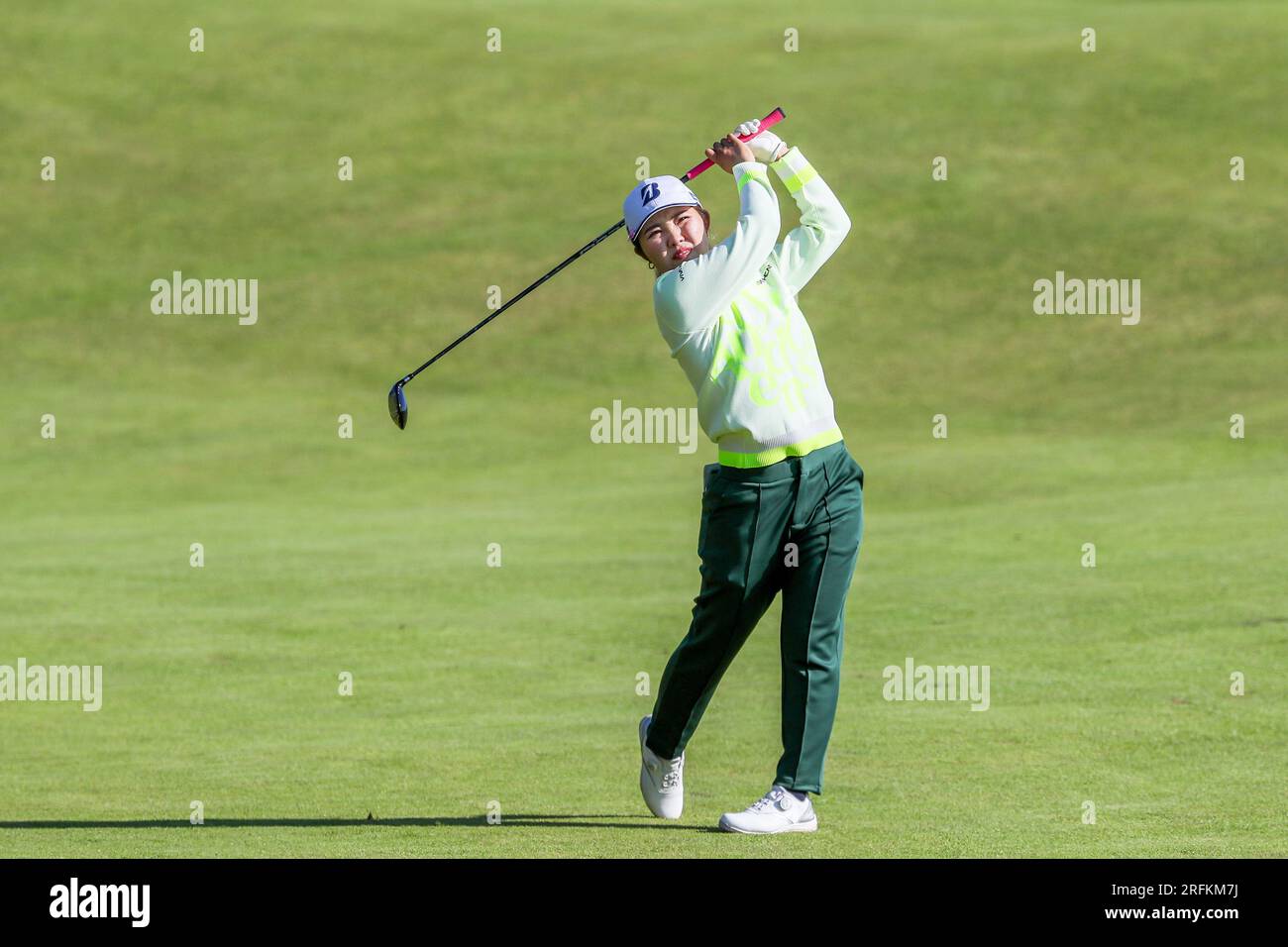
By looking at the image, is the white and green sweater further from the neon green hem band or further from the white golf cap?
the white golf cap

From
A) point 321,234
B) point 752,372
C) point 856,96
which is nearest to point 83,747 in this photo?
point 752,372

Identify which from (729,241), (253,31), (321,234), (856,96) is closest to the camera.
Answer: (729,241)

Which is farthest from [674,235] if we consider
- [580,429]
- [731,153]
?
[580,429]

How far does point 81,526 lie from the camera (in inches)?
920

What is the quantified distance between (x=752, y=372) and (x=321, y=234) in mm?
34540

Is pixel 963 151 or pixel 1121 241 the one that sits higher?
pixel 963 151

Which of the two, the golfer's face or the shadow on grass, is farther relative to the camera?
the shadow on grass

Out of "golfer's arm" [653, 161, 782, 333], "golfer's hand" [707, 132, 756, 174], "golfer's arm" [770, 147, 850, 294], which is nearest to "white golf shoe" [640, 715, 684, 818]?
"golfer's arm" [653, 161, 782, 333]

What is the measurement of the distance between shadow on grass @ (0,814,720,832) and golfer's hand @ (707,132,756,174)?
271 centimetres

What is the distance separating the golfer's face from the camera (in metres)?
8.01

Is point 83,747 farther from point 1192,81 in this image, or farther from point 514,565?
point 1192,81

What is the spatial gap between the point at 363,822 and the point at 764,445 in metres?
2.37

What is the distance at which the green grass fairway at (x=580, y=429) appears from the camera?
382 inches

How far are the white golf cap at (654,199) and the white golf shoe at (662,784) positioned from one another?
217cm
